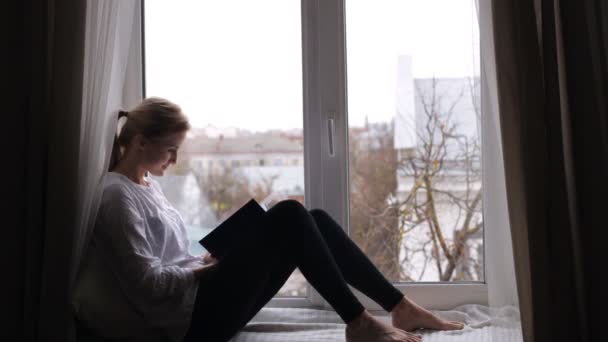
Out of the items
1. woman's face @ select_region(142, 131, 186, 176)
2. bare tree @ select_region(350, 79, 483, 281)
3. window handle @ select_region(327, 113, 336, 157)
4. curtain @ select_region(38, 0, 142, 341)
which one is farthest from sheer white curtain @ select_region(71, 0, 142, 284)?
bare tree @ select_region(350, 79, 483, 281)

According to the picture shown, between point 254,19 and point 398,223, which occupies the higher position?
point 254,19

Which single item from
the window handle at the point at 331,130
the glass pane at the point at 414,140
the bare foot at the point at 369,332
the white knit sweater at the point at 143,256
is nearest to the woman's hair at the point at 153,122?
the white knit sweater at the point at 143,256

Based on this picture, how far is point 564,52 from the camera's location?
5.24ft

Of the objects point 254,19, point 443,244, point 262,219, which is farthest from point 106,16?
point 443,244

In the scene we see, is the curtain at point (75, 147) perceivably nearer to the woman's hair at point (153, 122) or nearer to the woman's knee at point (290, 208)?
the woman's hair at point (153, 122)

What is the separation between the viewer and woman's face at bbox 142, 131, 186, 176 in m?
Result: 1.84

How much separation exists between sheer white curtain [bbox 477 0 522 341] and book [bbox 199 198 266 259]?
672mm

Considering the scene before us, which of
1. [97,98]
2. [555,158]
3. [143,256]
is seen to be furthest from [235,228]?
[555,158]

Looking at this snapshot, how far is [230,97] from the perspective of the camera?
2225 millimetres

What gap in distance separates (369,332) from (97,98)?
1047 millimetres

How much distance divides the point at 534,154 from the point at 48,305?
141 centimetres

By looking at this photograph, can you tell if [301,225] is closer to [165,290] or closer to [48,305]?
[165,290]

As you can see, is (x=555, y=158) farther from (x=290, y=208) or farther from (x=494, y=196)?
(x=290, y=208)

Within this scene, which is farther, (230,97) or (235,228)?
(230,97)
